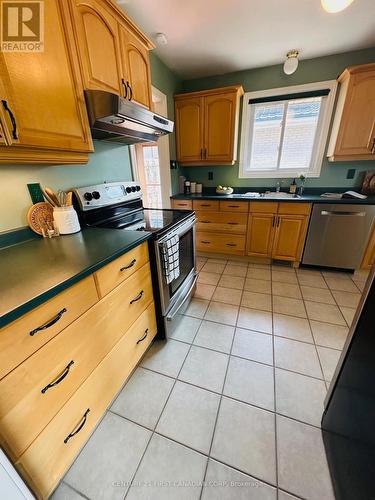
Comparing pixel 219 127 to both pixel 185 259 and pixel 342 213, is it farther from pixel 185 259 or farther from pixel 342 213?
pixel 185 259

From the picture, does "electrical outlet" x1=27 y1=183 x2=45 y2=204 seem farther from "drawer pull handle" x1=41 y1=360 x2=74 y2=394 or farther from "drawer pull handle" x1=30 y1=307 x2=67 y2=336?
"drawer pull handle" x1=41 y1=360 x2=74 y2=394

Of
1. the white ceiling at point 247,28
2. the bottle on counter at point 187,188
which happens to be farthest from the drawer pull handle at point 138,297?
the bottle on counter at point 187,188

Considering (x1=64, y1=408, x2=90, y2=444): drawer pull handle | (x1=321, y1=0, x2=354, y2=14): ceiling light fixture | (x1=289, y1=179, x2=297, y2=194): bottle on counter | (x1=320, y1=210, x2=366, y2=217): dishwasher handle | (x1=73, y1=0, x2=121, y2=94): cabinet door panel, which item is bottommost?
(x1=64, y1=408, x2=90, y2=444): drawer pull handle

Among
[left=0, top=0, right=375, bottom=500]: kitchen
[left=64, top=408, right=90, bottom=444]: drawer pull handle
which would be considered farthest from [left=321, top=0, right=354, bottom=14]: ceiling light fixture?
[left=64, top=408, right=90, bottom=444]: drawer pull handle

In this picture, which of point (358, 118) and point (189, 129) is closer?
point (358, 118)

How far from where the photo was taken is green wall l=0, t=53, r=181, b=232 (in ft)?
3.76

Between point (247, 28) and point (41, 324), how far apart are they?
2844mm

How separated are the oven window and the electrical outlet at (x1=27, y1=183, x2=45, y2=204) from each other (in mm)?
989

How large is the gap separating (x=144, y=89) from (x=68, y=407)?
7.18 ft

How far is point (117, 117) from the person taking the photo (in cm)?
125

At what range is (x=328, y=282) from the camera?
95.0 inches

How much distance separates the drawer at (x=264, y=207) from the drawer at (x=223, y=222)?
0.50 ft

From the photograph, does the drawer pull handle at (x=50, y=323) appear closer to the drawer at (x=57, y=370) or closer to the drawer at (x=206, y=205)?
the drawer at (x=57, y=370)

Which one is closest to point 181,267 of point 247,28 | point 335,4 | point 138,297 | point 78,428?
point 138,297
